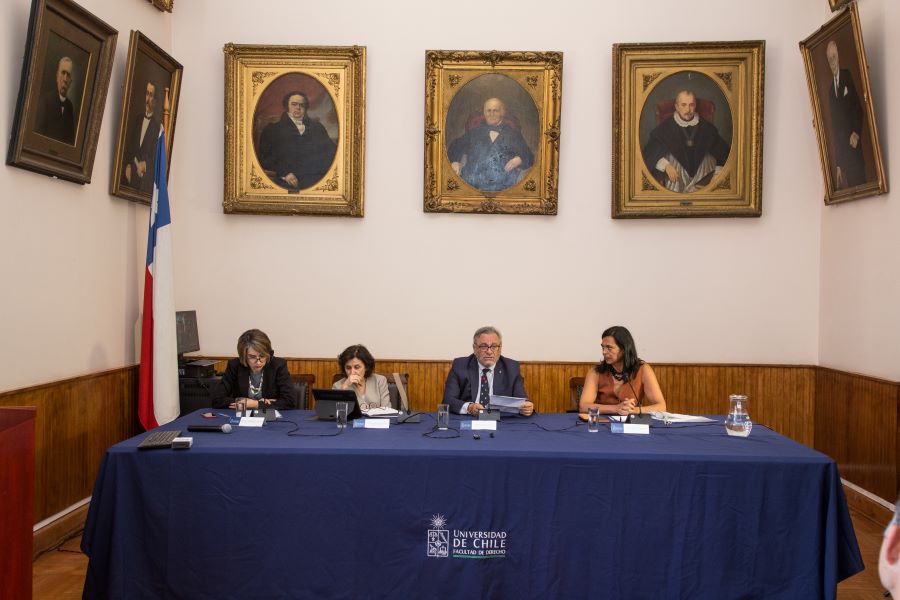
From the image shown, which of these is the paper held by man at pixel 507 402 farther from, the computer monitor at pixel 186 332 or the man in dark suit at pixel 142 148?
the man in dark suit at pixel 142 148

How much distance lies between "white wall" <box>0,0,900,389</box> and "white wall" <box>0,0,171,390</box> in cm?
69

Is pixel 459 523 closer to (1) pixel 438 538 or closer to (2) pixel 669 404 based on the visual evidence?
(1) pixel 438 538

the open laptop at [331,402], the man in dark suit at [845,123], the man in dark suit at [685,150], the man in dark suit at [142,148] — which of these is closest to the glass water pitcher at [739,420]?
the open laptop at [331,402]

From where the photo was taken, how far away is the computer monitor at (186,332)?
5805 millimetres

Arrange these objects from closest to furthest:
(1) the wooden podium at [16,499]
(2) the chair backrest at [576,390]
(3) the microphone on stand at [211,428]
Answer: (1) the wooden podium at [16,499]
(3) the microphone on stand at [211,428]
(2) the chair backrest at [576,390]

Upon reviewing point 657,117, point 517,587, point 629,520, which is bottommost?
point 517,587

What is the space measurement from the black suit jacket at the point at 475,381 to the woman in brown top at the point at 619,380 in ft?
1.54

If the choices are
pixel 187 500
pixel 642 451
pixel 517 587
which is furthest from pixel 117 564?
pixel 642 451

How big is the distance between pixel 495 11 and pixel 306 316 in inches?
121

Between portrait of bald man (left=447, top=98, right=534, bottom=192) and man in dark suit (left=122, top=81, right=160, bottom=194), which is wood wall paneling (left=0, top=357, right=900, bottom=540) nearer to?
man in dark suit (left=122, top=81, right=160, bottom=194)

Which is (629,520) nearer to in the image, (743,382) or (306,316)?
(743,382)

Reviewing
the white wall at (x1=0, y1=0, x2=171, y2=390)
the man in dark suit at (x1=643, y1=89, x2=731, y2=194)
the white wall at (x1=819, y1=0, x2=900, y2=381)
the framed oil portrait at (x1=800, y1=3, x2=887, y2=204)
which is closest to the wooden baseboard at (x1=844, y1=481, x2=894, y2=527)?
the white wall at (x1=819, y1=0, x2=900, y2=381)

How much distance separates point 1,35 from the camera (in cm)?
415

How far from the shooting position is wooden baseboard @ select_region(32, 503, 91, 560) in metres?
4.49
